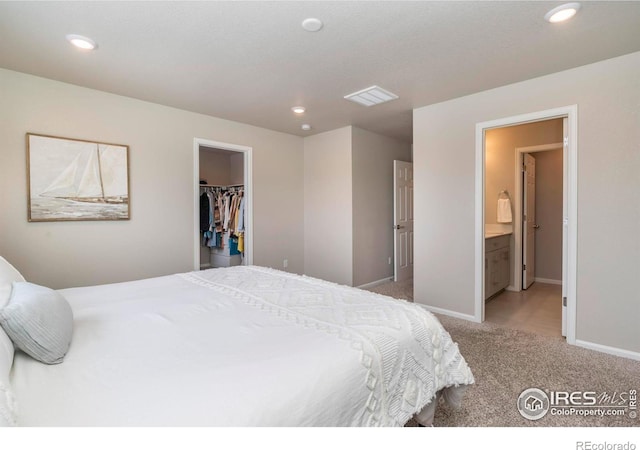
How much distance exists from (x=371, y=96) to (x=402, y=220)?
98.3 inches

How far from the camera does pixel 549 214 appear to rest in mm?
5066

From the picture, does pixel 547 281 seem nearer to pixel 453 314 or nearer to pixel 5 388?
pixel 453 314

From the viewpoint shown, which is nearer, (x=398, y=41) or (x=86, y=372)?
(x=86, y=372)

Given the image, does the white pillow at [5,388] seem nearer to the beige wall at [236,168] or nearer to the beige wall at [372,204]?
the beige wall at [372,204]

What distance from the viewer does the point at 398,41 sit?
221cm

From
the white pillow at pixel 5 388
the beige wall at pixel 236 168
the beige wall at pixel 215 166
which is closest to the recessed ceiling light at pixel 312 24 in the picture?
the white pillow at pixel 5 388

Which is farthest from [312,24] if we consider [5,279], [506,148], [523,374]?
[506,148]

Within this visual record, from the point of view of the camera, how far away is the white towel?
4523mm

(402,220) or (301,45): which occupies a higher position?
(301,45)

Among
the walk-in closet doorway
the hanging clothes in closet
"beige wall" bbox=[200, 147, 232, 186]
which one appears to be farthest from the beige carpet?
"beige wall" bbox=[200, 147, 232, 186]
